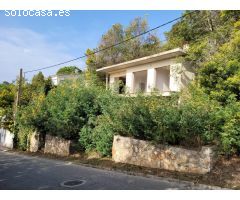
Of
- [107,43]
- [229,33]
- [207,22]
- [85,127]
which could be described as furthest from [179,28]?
[85,127]

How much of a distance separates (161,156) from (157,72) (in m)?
10.4

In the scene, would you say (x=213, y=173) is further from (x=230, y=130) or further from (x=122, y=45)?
(x=122, y=45)

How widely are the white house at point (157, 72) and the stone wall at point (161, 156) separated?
173 inches

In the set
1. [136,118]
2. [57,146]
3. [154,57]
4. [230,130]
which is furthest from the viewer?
[154,57]

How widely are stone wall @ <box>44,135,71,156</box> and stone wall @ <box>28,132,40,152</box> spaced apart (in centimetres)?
145

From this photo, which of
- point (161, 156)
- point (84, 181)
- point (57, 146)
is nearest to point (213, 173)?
point (161, 156)

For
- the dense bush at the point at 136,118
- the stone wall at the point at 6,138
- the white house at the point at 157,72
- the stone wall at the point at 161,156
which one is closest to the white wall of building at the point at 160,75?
the white house at the point at 157,72

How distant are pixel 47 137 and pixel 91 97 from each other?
4.48 meters

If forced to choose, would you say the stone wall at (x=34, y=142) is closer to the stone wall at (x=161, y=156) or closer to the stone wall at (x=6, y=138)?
the stone wall at (x=6, y=138)

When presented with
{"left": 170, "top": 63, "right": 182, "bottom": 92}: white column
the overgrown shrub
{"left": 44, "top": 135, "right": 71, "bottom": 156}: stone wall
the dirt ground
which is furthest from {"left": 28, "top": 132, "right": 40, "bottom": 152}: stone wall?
the overgrown shrub

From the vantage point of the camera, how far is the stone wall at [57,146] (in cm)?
1566

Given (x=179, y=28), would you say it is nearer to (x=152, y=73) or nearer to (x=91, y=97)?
(x=152, y=73)

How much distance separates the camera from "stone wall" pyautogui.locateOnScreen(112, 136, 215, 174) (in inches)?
360

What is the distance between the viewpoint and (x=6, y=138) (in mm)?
24578
